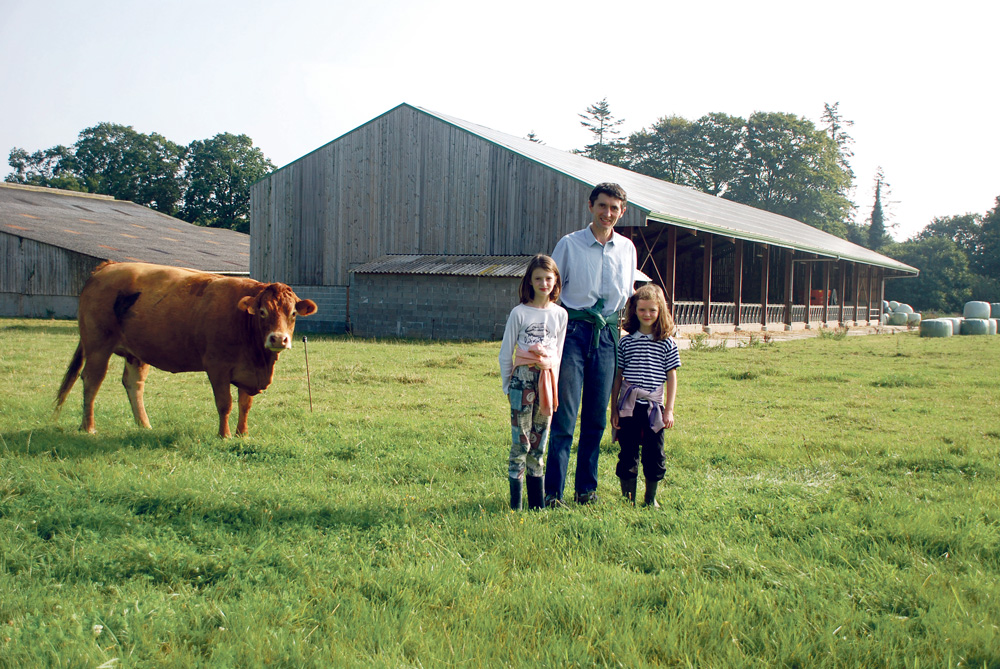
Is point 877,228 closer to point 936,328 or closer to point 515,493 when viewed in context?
point 936,328

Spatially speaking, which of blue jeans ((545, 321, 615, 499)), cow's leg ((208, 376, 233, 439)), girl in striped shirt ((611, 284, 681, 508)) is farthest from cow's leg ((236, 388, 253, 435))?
girl in striped shirt ((611, 284, 681, 508))

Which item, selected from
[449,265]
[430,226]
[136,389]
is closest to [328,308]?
[430,226]

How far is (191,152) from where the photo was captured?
2446 inches

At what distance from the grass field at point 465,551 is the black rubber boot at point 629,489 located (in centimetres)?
14

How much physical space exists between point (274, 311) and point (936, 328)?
2603cm

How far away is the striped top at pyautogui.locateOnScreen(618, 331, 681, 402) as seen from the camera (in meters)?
4.37

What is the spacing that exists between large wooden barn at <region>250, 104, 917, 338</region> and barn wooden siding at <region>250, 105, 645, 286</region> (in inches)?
1.3

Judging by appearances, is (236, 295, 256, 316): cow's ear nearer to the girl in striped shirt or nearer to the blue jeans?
the blue jeans

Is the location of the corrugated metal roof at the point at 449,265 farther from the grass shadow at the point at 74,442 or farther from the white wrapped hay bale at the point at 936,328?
the white wrapped hay bale at the point at 936,328

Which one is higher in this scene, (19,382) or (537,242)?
(537,242)

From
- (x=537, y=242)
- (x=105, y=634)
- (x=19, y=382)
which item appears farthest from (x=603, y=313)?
(x=537, y=242)

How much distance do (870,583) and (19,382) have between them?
32.2ft

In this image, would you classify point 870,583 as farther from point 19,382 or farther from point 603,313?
point 19,382

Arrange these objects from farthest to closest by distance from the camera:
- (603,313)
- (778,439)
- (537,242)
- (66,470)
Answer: (537,242) < (778,439) < (66,470) < (603,313)
